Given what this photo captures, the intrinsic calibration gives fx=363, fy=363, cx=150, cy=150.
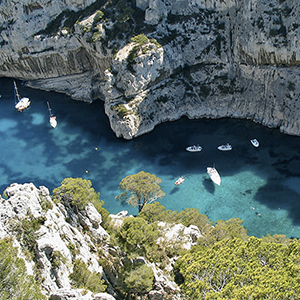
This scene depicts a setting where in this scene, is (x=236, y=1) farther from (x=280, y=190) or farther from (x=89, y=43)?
(x=280, y=190)

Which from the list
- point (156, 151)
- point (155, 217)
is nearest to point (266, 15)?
point (156, 151)

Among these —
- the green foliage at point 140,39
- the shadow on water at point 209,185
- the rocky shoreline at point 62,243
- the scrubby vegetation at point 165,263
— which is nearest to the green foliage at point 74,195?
the scrubby vegetation at point 165,263

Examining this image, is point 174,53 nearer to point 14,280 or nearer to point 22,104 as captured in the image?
point 22,104

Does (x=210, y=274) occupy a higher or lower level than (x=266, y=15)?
lower

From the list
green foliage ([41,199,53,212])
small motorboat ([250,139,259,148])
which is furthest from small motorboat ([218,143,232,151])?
green foliage ([41,199,53,212])

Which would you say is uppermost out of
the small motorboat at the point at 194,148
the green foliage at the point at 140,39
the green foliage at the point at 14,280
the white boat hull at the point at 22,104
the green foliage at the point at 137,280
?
the green foliage at the point at 14,280

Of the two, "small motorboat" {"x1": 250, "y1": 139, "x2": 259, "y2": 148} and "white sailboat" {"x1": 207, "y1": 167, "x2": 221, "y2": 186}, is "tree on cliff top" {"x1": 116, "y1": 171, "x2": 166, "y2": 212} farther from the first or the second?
"small motorboat" {"x1": 250, "y1": 139, "x2": 259, "y2": 148}

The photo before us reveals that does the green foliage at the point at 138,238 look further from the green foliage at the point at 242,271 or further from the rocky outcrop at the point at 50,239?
the green foliage at the point at 242,271
